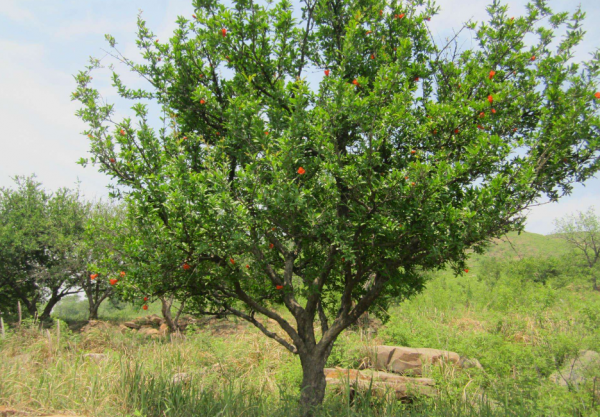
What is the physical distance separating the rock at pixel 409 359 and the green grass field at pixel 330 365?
449 millimetres

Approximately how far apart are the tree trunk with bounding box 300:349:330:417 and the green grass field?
0.21 metres

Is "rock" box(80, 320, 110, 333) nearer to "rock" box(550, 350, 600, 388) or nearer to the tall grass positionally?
the tall grass

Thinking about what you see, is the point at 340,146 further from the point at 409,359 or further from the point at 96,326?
the point at 96,326

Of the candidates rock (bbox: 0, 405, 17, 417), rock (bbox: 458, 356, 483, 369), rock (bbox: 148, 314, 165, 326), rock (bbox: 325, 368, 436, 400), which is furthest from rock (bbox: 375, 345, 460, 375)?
rock (bbox: 148, 314, 165, 326)

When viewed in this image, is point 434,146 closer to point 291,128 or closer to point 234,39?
point 291,128

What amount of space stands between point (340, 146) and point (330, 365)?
6812 millimetres

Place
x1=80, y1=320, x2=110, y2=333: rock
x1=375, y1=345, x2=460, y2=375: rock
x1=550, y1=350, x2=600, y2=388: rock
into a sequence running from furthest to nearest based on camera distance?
1. x1=80, y1=320, x2=110, y2=333: rock
2. x1=375, y1=345, x2=460, y2=375: rock
3. x1=550, y1=350, x2=600, y2=388: rock

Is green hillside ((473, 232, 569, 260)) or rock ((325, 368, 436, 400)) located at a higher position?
green hillside ((473, 232, 569, 260))

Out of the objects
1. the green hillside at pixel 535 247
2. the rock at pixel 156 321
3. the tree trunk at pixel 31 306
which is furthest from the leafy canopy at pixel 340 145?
the green hillside at pixel 535 247

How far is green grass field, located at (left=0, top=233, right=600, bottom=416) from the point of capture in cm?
592

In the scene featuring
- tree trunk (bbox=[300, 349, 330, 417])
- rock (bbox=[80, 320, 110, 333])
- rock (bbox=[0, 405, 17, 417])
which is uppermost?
rock (bbox=[80, 320, 110, 333])

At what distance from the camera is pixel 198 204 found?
4.18m

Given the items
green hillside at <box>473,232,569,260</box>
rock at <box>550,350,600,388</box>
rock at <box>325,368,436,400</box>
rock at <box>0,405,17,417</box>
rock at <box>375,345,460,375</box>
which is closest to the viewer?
rock at <box>0,405,17,417</box>

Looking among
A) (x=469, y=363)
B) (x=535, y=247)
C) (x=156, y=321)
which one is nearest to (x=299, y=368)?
(x=469, y=363)
